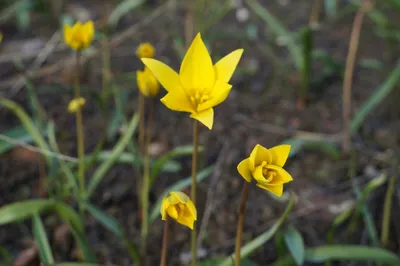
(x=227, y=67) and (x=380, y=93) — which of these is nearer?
(x=227, y=67)

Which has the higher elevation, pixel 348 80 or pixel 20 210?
pixel 348 80

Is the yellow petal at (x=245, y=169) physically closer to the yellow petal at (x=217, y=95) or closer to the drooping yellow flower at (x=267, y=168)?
the drooping yellow flower at (x=267, y=168)

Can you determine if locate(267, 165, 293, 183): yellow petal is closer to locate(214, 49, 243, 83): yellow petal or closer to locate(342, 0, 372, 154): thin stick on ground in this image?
locate(214, 49, 243, 83): yellow petal

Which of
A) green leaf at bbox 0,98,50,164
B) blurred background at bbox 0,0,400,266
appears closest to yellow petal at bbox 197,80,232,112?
blurred background at bbox 0,0,400,266

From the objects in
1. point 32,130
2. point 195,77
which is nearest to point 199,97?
point 195,77

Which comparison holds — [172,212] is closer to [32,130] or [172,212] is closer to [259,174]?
[259,174]

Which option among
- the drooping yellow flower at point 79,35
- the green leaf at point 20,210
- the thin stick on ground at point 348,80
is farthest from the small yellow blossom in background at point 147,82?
the thin stick on ground at point 348,80
